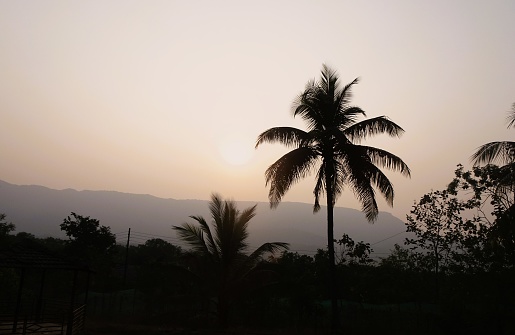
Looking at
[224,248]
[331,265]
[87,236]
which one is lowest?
[331,265]

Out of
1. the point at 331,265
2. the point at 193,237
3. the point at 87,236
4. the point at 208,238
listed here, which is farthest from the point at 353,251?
the point at 87,236

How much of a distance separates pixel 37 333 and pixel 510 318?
18.9 m

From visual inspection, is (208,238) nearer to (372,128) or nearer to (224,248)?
(224,248)

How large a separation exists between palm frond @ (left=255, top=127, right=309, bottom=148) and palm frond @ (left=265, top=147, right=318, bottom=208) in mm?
685

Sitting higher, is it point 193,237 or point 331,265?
point 193,237

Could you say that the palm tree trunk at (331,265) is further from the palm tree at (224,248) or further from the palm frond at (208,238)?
the palm frond at (208,238)

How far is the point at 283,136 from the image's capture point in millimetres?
20047

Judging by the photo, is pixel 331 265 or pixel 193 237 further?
pixel 193 237

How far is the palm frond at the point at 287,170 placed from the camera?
63.5ft

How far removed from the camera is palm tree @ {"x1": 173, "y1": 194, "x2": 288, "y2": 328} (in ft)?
69.6

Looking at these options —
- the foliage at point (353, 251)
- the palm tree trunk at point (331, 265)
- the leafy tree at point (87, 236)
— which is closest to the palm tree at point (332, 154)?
the palm tree trunk at point (331, 265)

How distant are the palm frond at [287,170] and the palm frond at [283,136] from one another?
68cm

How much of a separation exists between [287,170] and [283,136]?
161cm

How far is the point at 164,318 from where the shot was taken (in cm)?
2472
